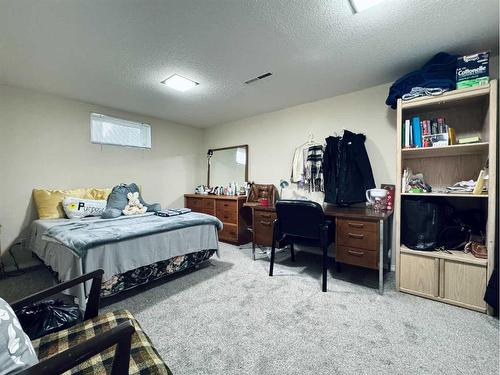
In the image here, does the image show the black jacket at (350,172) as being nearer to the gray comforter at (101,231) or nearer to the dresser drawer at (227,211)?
the dresser drawer at (227,211)

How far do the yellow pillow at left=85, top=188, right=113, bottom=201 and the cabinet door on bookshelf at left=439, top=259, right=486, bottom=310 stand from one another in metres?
4.06

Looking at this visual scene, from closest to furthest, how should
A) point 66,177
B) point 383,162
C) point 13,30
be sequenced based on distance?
point 13,30
point 383,162
point 66,177

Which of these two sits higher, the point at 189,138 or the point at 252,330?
the point at 189,138

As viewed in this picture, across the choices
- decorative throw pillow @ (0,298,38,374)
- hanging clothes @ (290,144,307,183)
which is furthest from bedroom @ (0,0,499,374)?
decorative throw pillow @ (0,298,38,374)

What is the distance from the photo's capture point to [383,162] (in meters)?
2.87

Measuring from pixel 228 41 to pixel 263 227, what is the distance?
6.78 ft

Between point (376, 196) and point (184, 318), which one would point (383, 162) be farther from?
point (184, 318)

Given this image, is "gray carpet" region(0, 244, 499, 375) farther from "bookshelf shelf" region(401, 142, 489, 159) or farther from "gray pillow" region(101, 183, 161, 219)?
"bookshelf shelf" region(401, 142, 489, 159)

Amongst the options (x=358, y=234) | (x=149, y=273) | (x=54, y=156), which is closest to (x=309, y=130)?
(x=358, y=234)

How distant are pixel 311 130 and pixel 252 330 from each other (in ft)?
8.99

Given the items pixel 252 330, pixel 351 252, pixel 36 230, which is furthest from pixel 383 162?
pixel 36 230

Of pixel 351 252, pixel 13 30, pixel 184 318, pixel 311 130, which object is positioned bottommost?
pixel 184 318

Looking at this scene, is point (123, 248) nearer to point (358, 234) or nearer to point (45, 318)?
point (45, 318)

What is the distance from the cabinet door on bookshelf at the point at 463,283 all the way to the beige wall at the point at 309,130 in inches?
44.6
